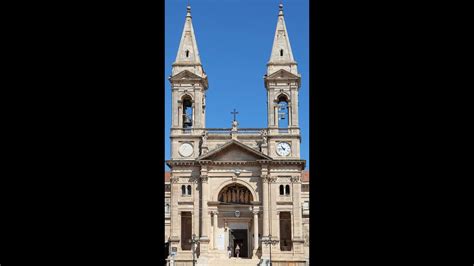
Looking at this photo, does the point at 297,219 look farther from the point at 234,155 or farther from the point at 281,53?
the point at 281,53

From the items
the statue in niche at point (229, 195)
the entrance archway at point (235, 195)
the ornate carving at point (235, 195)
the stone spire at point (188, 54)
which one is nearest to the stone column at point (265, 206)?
the entrance archway at point (235, 195)

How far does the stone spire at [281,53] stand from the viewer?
41.8 metres

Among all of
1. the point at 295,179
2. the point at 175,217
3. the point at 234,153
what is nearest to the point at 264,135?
the point at 234,153

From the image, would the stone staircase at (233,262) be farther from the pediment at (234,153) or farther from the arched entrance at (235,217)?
the pediment at (234,153)

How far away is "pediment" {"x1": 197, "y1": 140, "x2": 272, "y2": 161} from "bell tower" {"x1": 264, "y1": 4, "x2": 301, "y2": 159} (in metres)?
1.26

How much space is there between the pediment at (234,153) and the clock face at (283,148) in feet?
4.62

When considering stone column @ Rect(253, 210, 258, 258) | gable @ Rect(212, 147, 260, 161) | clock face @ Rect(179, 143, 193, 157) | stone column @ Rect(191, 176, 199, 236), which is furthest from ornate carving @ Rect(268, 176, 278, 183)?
clock face @ Rect(179, 143, 193, 157)

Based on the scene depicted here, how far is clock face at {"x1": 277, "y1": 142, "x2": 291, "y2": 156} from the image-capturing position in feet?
136

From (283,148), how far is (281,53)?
661cm

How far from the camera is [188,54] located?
42.8 metres
